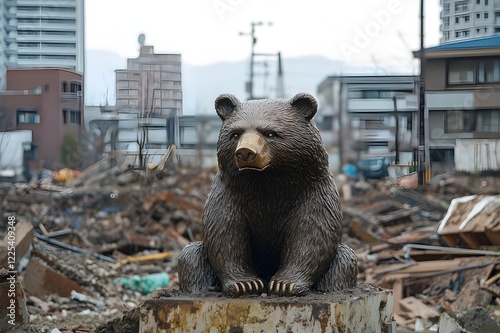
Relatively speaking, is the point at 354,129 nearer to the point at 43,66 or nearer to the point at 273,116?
the point at 43,66

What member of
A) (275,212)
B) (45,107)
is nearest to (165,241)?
(45,107)

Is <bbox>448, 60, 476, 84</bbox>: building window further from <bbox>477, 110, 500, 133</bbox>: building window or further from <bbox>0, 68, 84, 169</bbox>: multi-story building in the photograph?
<bbox>0, 68, 84, 169</bbox>: multi-story building

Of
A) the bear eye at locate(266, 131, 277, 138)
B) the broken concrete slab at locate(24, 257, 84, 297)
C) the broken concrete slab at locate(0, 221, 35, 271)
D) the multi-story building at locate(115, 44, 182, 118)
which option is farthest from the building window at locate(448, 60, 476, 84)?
the bear eye at locate(266, 131, 277, 138)

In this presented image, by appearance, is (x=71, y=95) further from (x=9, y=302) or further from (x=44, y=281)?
(x=9, y=302)

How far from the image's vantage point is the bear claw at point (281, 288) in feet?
16.4

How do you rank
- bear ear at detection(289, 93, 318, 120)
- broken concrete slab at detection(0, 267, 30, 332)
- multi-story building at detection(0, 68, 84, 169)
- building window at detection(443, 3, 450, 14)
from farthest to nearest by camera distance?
building window at detection(443, 3, 450, 14)
multi-story building at detection(0, 68, 84, 169)
broken concrete slab at detection(0, 267, 30, 332)
bear ear at detection(289, 93, 318, 120)

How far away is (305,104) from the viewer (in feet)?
16.8

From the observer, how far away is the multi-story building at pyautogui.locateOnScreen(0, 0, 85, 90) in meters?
9.65

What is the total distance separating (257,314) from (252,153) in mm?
819

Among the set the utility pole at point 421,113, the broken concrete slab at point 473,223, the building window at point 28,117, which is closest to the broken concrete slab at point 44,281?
the building window at point 28,117

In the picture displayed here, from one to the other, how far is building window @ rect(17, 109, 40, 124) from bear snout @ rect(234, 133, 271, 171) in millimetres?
6332

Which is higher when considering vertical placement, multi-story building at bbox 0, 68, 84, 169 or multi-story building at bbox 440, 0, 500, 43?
multi-story building at bbox 440, 0, 500, 43

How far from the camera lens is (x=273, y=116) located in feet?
16.6

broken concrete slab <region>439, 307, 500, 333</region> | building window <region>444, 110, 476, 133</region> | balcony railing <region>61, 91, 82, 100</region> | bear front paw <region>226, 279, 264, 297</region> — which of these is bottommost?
broken concrete slab <region>439, 307, 500, 333</region>
